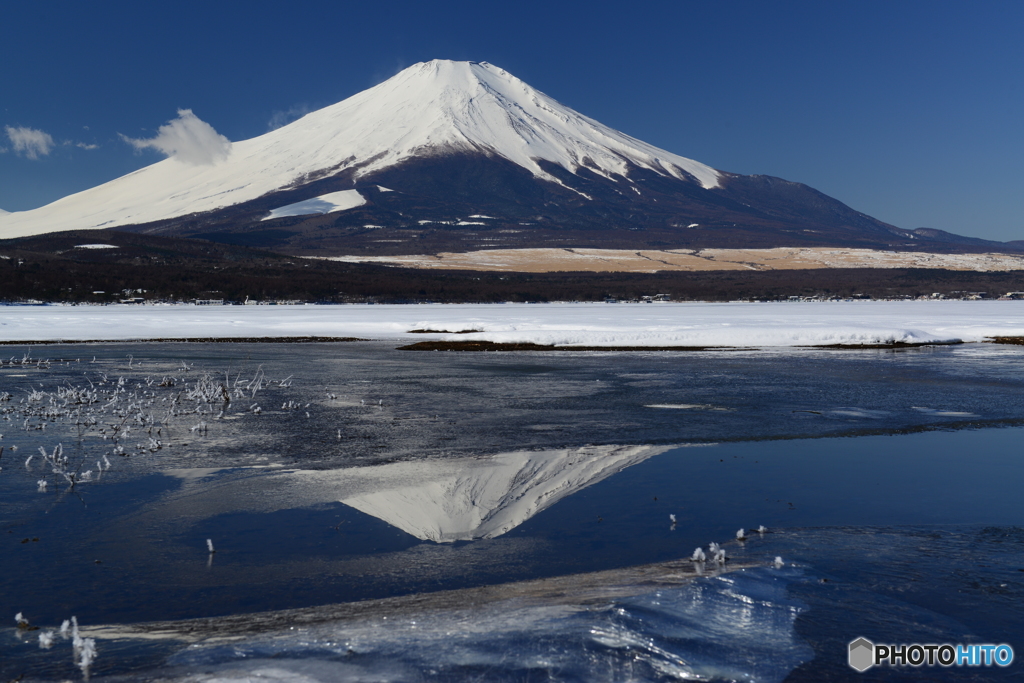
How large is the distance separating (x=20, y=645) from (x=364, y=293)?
89.0 m

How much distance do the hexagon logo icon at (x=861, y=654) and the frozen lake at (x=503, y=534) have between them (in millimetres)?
101

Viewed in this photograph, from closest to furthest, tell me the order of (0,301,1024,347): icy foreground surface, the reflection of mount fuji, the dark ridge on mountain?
the reflection of mount fuji → (0,301,1024,347): icy foreground surface → the dark ridge on mountain

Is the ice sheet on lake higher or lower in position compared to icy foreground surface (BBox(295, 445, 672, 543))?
lower

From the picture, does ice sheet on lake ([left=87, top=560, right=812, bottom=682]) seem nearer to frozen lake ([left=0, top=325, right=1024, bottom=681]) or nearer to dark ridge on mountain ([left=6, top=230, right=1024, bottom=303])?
frozen lake ([left=0, top=325, right=1024, bottom=681])

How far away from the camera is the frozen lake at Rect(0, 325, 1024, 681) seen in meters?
5.44

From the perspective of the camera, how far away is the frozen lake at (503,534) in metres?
5.44

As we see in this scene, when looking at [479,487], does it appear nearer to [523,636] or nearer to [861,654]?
[523,636]

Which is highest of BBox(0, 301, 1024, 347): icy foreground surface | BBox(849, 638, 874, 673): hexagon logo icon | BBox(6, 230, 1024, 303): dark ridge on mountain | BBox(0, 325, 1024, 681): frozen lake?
BBox(6, 230, 1024, 303): dark ridge on mountain

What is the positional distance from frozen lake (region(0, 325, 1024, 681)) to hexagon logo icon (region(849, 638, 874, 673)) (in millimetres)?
101

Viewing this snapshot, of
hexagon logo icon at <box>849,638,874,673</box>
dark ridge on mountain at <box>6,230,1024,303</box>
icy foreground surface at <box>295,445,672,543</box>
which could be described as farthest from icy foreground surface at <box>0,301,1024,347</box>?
dark ridge on mountain at <box>6,230,1024,303</box>

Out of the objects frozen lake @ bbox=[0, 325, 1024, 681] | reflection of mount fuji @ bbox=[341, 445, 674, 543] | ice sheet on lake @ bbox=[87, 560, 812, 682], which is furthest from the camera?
reflection of mount fuji @ bbox=[341, 445, 674, 543]

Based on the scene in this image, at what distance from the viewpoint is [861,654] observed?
17.4ft

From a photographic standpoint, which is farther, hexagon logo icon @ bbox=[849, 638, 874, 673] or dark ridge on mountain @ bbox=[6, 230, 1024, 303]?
dark ridge on mountain @ bbox=[6, 230, 1024, 303]

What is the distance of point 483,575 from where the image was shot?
679 cm
